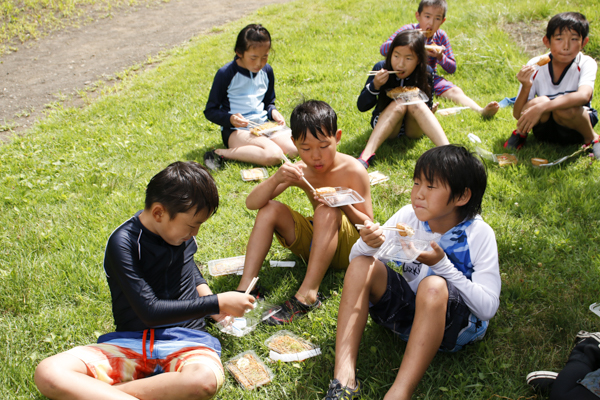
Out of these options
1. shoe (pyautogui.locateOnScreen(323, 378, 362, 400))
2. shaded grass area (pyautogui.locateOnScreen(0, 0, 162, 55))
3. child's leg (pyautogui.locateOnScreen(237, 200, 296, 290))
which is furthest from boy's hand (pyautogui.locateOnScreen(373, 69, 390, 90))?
shaded grass area (pyautogui.locateOnScreen(0, 0, 162, 55))

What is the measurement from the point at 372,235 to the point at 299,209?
1504 millimetres

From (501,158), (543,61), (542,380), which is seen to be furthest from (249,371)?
(543,61)

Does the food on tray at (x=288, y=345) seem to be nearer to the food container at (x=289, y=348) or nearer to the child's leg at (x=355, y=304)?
the food container at (x=289, y=348)

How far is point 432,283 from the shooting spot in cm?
188

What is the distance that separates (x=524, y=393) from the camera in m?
1.95

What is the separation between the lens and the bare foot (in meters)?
4.50

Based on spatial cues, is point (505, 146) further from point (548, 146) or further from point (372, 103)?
point (372, 103)

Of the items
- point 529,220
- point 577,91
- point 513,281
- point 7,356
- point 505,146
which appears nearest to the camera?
point 7,356

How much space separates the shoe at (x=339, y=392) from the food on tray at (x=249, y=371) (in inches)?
13.2

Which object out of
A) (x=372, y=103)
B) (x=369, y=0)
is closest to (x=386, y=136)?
(x=372, y=103)

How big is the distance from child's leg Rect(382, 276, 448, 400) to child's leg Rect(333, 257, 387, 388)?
0.26m

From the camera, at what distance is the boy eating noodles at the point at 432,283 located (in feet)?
6.17

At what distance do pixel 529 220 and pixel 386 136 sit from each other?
151 cm

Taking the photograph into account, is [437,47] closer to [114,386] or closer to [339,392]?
[339,392]
